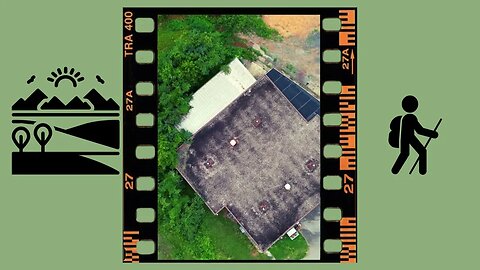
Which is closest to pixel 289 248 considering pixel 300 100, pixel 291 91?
pixel 300 100

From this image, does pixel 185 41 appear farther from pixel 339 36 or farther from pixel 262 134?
pixel 339 36

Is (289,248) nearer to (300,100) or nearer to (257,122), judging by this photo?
(257,122)

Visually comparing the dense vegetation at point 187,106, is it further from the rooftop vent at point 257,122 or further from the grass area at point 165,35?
the rooftop vent at point 257,122

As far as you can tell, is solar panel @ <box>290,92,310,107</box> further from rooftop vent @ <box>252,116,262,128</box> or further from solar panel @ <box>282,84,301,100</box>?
rooftop vent @ <box>252,116,262,128</box>

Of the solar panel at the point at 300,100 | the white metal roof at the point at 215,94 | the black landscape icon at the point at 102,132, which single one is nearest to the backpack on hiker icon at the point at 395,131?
the solar panel at the point at 300,100

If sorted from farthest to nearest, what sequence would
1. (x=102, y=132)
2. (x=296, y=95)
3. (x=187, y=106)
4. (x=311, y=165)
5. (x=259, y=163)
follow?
(x=296, y=95), (x=187, y=106), (x=259, y=163), (x=311, y=165), (x=102, y=132)

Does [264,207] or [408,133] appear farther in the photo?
[264,207]

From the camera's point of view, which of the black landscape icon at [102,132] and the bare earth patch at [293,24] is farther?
the bare earth patch at [293,24]
